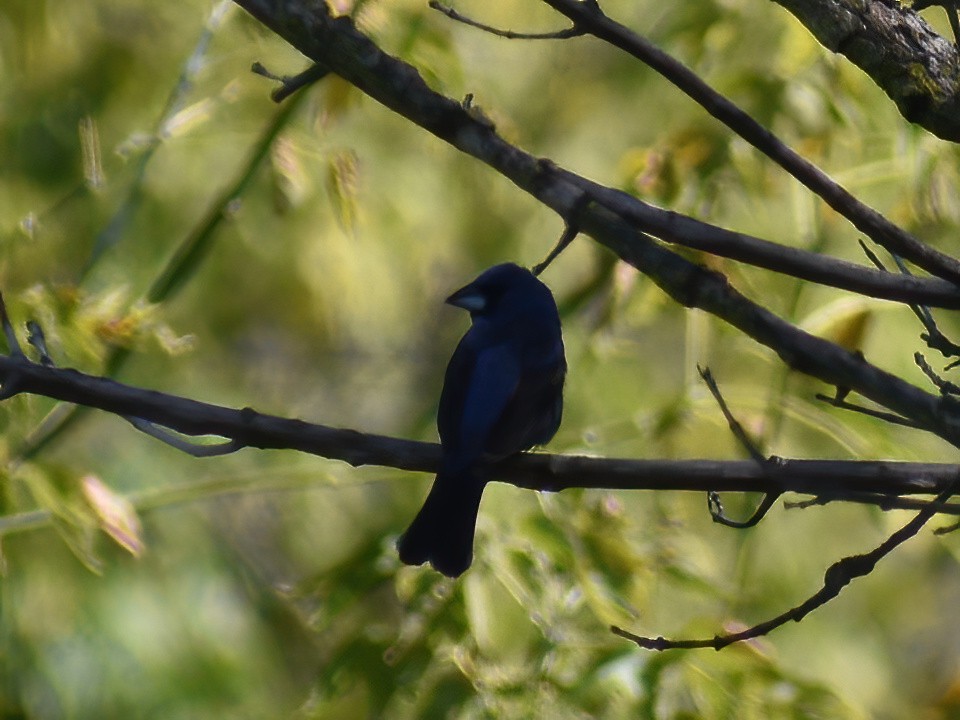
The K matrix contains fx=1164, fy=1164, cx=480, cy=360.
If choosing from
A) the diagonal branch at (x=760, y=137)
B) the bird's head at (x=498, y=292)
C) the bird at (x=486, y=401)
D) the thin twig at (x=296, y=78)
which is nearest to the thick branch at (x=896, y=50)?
the diagonal branch at (x=760, y=137)

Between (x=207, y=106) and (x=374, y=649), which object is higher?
(x=207, y=106)

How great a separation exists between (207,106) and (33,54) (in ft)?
4.63

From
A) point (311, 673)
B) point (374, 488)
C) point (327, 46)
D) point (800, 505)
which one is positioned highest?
point (327, 46)

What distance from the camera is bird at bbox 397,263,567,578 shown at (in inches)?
106

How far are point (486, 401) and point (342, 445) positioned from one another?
78 centimetres

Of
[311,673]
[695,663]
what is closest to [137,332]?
[695,663]

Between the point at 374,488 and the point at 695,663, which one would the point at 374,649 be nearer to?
the point at 695,663

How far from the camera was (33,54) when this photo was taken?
528cm

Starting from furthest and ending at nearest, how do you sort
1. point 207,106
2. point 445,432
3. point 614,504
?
1. point 207,106
2. point 614,504
3. point 445,432

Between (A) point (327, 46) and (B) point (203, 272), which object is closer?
(A) point (327, 46)

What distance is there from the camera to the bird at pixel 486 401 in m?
2.69

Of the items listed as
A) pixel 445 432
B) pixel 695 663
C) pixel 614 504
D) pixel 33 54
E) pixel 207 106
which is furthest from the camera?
pixel 33 54

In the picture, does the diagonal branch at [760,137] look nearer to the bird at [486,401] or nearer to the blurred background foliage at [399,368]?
the bird at [486,401]

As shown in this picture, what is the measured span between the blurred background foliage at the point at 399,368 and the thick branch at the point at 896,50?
1.22 m
